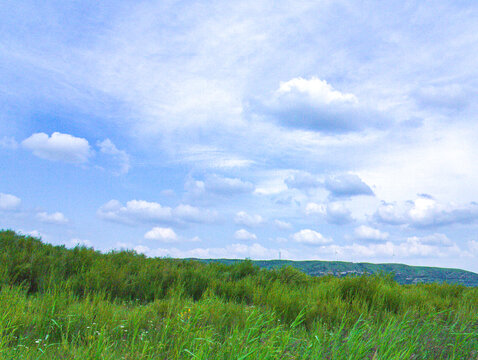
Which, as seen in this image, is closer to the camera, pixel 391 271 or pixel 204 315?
pixel 204 315

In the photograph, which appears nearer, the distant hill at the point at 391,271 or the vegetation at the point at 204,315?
the vegetation at the point at 204,315

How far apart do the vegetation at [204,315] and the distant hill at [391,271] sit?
0.61m

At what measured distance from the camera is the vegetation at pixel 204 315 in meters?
3.67

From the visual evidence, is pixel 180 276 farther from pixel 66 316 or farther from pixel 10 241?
pixel 10 241

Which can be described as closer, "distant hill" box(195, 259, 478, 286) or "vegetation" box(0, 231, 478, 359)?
"vegetation" box(0, 231, 478, 359)

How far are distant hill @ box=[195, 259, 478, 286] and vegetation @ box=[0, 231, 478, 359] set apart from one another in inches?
24.0

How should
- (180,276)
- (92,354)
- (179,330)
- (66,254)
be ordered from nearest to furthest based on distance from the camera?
(92,354)
(179,330)
(180,276)
(66,254)

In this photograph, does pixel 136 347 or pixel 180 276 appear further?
pixel 180 276

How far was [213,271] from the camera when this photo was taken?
1009cm

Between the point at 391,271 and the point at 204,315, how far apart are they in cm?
662

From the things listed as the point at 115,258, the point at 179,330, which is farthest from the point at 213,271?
the point at 179,330

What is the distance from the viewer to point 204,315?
4.98 m

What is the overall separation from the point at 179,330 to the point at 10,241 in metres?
8.51

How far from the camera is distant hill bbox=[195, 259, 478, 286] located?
1022 centimetres
